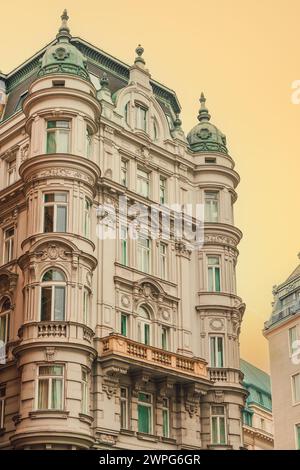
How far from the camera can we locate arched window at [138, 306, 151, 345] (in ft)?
170

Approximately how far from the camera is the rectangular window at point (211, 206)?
58706 millimetres

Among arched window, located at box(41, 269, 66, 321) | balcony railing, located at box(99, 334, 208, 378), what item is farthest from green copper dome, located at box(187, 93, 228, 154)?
arched window, located at box(41, 269, 66, 321)

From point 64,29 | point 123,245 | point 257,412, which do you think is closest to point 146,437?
point 123,245

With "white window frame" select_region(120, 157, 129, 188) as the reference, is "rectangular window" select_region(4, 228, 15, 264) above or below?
below

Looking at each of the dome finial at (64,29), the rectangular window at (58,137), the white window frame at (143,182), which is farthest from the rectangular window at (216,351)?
the dome finial at (64,29)

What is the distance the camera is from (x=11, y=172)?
182 ft

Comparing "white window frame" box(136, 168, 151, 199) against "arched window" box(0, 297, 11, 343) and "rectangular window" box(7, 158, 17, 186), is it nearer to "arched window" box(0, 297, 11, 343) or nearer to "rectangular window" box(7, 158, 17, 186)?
"rectangular window" box(7, 158, 17, 186)

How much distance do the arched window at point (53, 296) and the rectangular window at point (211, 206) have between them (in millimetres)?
13826

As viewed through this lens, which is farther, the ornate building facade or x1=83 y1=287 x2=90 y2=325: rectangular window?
x1=83 y1=287 x2=90 y2=325: rectangular window

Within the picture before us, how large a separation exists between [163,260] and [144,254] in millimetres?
1612

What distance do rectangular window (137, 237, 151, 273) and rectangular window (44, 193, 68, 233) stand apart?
20.3 feet

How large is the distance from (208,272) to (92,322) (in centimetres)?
1081

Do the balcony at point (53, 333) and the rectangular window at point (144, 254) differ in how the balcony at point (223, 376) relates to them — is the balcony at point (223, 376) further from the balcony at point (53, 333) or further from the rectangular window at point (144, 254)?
the balcony at point (53, 333)

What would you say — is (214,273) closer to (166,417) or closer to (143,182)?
(143,182)
